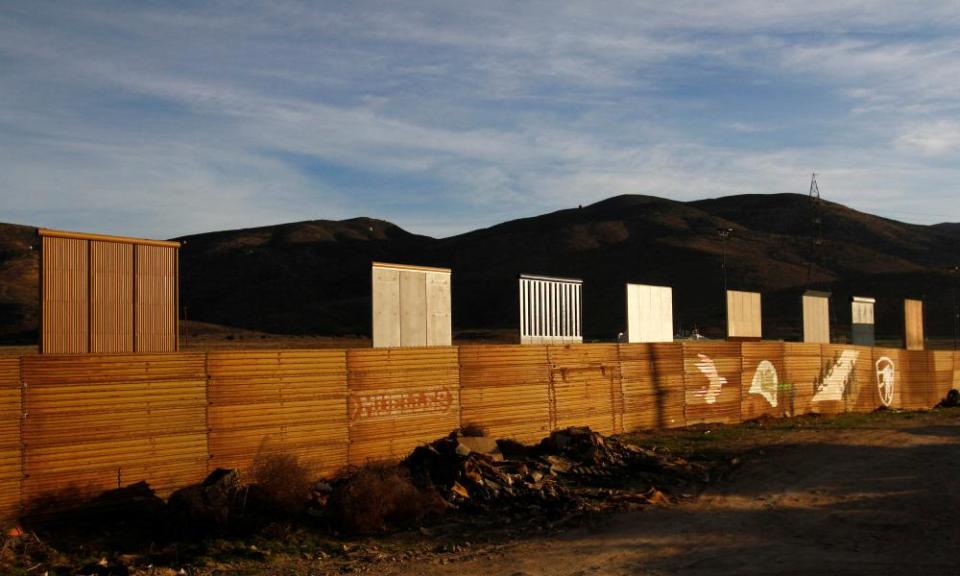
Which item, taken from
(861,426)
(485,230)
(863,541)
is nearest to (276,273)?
(485,230)

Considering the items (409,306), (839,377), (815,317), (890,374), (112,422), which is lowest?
(890,374)

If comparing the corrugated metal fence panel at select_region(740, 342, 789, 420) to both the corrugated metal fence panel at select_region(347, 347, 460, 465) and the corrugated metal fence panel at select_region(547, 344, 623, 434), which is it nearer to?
the corrugated metal fence panel at select_region(547, 344, 623, 434)

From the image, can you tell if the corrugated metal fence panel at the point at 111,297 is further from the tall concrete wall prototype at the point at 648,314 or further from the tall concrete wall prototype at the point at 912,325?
the tall concrete wall prototype at the point at 912,325

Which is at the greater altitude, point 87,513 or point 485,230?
point 485,230

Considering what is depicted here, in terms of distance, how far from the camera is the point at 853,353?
3066 centimetres

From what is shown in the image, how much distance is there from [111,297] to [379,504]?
4.94 metres

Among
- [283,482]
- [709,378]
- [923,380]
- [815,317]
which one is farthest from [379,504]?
[923,380]

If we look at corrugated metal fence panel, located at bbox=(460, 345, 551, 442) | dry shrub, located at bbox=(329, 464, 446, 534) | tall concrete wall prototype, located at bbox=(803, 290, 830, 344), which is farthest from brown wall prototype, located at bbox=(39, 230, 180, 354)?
tall concrete wall prototype, located at bbox=(803, 290, 830, 344)

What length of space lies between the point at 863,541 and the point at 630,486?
428cm

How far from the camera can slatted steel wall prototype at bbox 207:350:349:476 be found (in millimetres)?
13250

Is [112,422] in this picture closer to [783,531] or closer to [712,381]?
[783,531]

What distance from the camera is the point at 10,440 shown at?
10977 millimetres

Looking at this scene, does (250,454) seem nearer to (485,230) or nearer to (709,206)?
(485,230)

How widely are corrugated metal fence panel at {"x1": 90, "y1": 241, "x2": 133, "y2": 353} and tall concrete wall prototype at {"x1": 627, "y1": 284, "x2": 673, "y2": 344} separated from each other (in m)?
14.0
